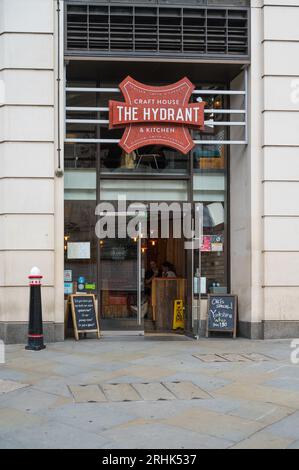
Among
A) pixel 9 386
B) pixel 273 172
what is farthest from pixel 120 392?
pixel 273 172

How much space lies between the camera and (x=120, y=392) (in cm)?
700

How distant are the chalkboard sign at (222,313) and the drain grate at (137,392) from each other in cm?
410

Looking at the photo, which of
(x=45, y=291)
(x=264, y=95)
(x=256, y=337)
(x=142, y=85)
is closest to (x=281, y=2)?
(x=264, y=95)

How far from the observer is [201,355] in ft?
31.1

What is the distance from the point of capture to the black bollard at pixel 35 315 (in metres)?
9.77

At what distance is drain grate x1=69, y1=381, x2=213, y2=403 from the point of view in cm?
670

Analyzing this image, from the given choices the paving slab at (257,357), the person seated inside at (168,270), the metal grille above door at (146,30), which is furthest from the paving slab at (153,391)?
the metal grille above door at (146,30)

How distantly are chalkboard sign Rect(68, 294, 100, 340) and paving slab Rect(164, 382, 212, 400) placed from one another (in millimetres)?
3943

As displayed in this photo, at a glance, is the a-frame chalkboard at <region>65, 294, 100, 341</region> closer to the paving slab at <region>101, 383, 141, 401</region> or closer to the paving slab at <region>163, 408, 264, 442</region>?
the paving slab at <region>101, 383, 141, 401</region>

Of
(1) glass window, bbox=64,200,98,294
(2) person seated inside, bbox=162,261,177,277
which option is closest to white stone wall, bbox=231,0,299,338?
(2) person seated inside, bbox=162,261,177,277

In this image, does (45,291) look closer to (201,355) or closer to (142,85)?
(201,355)

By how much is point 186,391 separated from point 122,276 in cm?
516

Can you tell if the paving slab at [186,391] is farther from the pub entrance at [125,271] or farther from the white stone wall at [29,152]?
the pub entrance at [125,271]

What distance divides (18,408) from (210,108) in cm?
788
